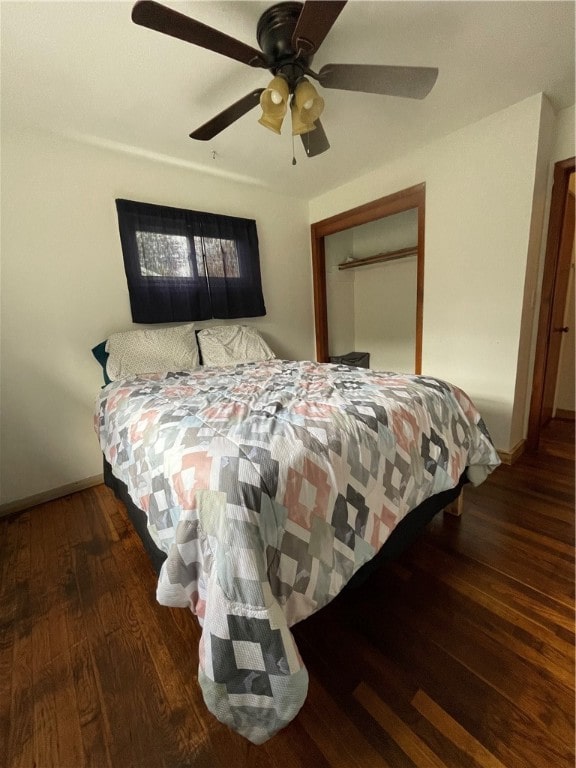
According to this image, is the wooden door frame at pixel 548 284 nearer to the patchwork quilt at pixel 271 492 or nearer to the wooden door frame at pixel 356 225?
the wooden door frame at pixel 356 225

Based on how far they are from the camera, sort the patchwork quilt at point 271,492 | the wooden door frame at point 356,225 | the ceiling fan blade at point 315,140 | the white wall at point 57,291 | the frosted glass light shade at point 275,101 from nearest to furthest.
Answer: the patchwork quilt at point 271,492 → the frosted glass light shade at point 275,101 → the ceiling fan blade at point 315,140 → the white wall at point 57,291 → the wooden door frame at point 356,225

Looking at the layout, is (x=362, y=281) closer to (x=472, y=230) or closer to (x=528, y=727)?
(x=472, y=230)

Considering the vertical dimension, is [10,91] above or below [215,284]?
above

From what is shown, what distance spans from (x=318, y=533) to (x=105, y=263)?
93.3 inches

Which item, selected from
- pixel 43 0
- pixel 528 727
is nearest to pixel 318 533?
pixel 528 727

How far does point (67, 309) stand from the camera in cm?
213

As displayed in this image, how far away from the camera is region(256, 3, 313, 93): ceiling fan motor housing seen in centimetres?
120

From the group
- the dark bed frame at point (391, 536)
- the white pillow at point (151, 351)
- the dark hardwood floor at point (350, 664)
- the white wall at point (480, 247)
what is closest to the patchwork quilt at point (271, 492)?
the dark bed frame at point (391, 536)

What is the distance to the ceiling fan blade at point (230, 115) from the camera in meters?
1.41

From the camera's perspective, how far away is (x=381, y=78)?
4.34 feet

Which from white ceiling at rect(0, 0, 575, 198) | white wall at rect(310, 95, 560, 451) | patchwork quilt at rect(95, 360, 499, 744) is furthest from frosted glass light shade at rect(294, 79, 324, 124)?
white wall at rect(310, 95, 560, 451)

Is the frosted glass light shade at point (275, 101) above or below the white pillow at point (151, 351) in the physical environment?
above

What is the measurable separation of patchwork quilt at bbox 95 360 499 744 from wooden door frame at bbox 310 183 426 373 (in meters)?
1.36

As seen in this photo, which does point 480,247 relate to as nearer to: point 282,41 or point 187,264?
point 282,41
